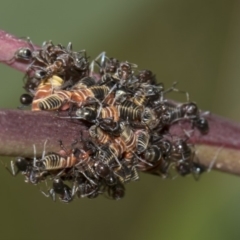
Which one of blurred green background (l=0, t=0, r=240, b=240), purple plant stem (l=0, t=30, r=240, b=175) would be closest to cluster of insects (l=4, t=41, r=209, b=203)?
purple plant stem (l=0, t=30, r=240, b=175)

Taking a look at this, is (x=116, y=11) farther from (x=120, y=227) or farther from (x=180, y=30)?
(x=120, y=227)

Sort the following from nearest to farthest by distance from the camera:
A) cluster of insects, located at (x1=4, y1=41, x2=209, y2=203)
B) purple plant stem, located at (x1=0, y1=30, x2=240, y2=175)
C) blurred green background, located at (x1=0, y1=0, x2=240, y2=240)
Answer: purple plant stem, located at (x1=0, y1=30, x2=240, y2=175) < cluster of insects, located at (x1=4, y1=41, x2=209, y2=203) < blurred green background, located at (x1=0, y1=0, x2=240, y2=240)

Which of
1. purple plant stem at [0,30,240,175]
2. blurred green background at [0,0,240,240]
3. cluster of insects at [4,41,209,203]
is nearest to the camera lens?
purple plant stem at [0,30,240,175]

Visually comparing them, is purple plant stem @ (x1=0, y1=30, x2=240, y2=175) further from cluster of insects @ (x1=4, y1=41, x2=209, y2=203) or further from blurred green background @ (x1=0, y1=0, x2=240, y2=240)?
blurred green background @ (x1=0, y1=0, x2=240, y2=240)

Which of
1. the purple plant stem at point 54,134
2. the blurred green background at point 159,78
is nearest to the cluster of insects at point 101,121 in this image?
the purple plant stem at point 54,134

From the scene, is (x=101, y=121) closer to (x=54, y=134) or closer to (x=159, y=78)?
(x=54, y=134)

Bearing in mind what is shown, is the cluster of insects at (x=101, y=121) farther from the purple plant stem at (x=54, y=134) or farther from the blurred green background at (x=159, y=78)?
the blurred green background at (x=159, y=78)
